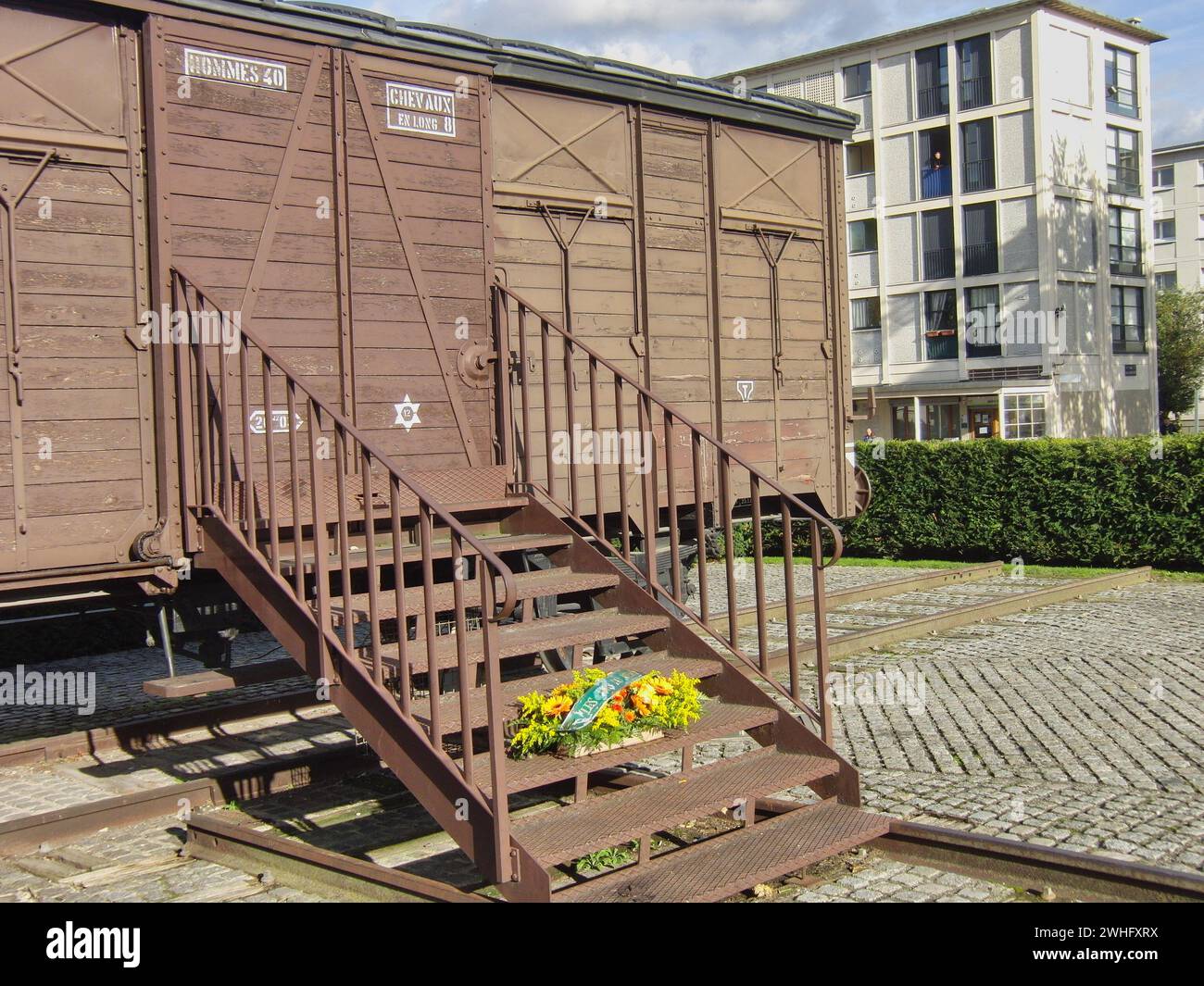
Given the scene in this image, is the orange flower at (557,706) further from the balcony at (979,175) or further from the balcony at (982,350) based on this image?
the balcony at (979,175)

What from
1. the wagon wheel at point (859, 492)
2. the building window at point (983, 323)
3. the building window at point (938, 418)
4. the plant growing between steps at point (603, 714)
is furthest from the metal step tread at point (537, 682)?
the building window at point (938, 418)

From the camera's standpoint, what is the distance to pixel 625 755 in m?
5.54

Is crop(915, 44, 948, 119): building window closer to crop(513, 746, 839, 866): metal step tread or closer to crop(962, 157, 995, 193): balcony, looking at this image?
crop(962, 157, 995, 193): balcony

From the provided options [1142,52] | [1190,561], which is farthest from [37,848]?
[1142,52]

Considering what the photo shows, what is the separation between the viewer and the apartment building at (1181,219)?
2469 inches

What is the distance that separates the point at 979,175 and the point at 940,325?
5204mm

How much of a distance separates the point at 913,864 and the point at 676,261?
18.0 ft

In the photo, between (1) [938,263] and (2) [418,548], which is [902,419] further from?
(2) [418,548]

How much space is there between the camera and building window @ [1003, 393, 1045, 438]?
3966cm

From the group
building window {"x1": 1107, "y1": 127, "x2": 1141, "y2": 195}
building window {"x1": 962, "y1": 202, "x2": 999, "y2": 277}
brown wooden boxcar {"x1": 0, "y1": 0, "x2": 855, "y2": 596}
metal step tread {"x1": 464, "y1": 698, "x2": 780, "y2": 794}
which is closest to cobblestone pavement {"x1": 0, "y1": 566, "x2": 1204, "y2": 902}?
metal step tread {"x1": 464, "y1": 698, "x2": 780, "y2": 794}

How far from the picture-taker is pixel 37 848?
6543 mm

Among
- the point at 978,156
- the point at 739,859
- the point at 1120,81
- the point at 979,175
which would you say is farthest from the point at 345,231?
the point at 1120,81

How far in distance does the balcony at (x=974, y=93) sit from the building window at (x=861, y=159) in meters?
3.73
